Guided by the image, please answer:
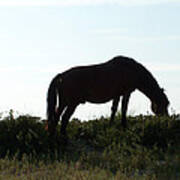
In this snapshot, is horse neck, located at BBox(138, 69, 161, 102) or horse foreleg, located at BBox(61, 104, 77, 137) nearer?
horse foreleg, located at BBox(61, 104, 77, 137)

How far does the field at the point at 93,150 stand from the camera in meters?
Answer: 9.83

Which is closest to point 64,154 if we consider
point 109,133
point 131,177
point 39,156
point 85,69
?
point 39,156

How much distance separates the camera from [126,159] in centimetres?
1084

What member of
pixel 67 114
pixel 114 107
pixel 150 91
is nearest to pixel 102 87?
pixel 114 107

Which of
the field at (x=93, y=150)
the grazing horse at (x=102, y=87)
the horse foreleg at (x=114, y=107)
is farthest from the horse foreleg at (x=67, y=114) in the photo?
the horse foreleg at (x=114, y=107)

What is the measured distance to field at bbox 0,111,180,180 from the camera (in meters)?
9.83

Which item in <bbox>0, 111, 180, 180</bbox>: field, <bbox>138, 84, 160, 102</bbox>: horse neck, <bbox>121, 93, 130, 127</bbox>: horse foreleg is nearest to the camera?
<bbox>0, 111, 180, 180</bbox>: field

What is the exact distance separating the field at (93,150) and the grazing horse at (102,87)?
53 cm

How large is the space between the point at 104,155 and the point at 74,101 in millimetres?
2166

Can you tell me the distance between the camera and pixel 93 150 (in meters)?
12.6

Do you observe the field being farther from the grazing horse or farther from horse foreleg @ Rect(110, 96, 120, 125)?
the grazing horse

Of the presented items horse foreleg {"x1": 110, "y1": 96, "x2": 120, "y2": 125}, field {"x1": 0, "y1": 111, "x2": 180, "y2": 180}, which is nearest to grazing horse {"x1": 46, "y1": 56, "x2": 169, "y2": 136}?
horse foreleg {"x1": 110, "y1": 96, "x2": 120, "y2": 125}

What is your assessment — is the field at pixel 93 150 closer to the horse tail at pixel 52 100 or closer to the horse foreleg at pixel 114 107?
the horse foreleg at pixel 114 107

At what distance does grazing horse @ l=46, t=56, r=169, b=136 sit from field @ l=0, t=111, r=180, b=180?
0.53m
